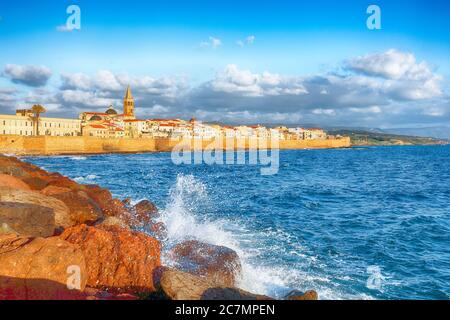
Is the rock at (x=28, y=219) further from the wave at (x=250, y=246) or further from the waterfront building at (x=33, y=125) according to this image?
the waterfront building at (x=33, y=125)

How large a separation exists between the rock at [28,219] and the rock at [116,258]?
3.61ft

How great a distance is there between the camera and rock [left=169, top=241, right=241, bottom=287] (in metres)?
8.61

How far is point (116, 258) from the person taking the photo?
752cm

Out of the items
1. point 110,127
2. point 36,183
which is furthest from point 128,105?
point 36,183

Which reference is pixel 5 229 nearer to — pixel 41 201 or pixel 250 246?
pixel 41 201

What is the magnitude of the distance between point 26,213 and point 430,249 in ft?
40.8

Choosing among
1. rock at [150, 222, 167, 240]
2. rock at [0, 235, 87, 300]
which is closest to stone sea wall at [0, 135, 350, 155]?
rock at [150, 222, 167, 240]

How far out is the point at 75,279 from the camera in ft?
20.3

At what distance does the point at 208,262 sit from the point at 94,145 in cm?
8086

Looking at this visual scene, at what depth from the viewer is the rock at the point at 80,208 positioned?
457 inches

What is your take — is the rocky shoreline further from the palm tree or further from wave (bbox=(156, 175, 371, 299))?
the palm tree

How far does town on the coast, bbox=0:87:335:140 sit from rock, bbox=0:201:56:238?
264ft
